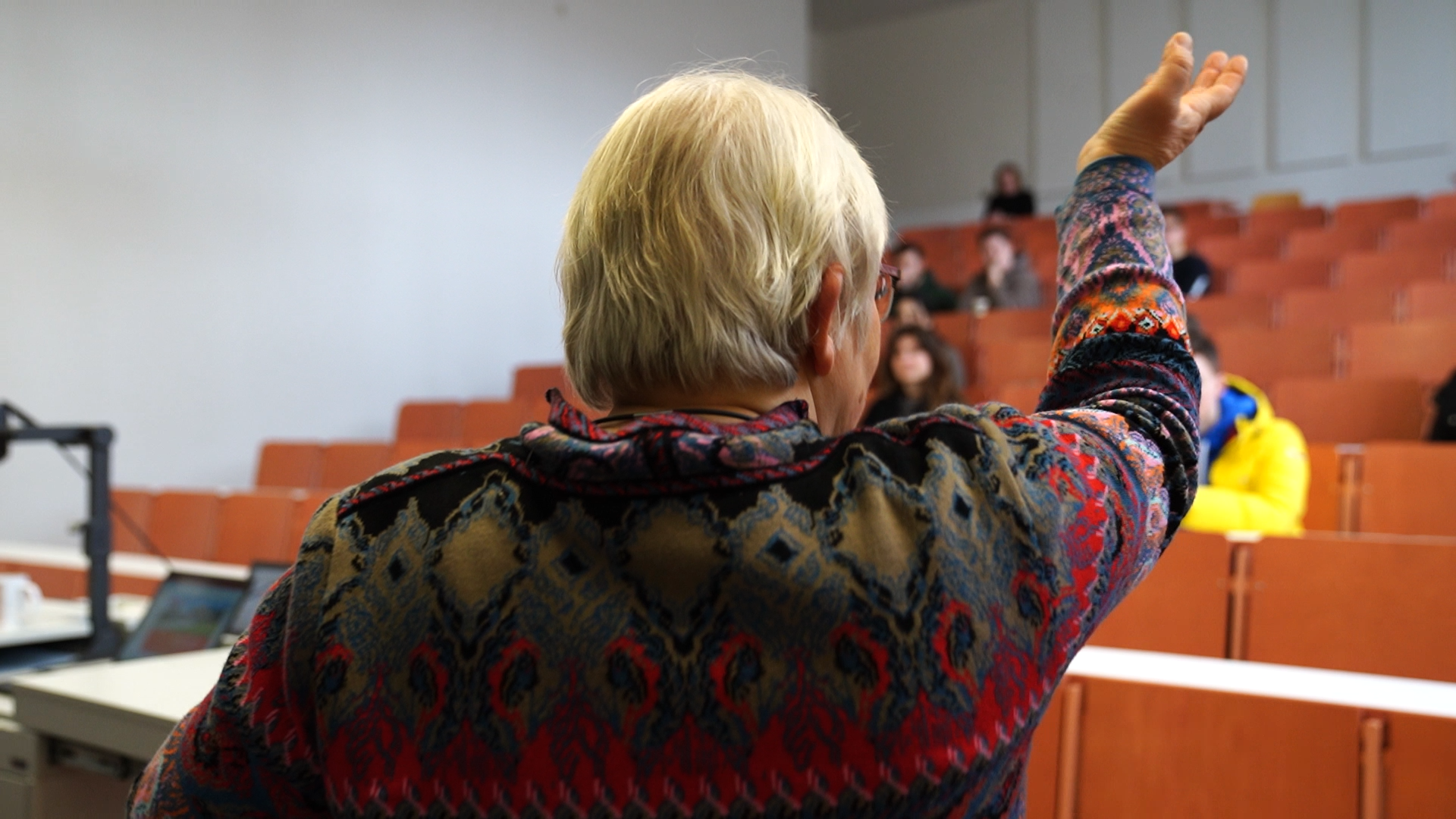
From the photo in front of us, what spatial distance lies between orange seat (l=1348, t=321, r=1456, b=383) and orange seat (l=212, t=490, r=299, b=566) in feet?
11.4

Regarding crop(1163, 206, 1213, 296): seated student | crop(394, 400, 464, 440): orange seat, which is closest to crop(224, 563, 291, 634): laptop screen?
crop(394, 400, 464, 440): orange seat

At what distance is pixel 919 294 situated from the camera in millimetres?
5594

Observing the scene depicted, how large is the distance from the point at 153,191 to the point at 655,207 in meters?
4.65

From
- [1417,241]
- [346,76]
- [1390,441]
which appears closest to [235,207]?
[346,76]

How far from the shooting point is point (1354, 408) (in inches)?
130

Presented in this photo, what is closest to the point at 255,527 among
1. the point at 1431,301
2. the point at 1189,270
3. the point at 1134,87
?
the point at 1189,270

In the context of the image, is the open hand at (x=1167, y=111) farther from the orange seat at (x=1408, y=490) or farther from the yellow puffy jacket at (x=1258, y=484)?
the orange seat at (x=1408, y=490)

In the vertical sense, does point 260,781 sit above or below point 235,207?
below

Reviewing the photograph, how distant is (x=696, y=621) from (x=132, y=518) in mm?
3857

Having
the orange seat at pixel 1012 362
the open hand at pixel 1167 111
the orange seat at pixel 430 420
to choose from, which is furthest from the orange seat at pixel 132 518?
the open hand at pixel 1167 111

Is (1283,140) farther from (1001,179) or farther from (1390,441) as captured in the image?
(1390,441)

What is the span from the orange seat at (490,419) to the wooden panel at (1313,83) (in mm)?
6214

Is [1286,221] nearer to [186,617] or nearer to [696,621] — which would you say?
[186,617]

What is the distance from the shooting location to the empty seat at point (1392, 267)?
4.68m
